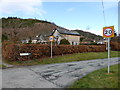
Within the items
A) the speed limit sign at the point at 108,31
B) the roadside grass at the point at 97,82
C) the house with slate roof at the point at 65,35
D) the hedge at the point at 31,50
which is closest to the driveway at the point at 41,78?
the roadside grass at the point at 97,82

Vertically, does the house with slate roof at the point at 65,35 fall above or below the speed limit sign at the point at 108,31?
above

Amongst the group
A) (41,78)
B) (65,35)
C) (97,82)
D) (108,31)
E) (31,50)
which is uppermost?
(65,35)

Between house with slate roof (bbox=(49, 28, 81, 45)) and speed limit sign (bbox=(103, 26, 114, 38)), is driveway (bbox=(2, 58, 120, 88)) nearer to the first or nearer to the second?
speed limit sign (bbox=(103, 26, 114, 38))

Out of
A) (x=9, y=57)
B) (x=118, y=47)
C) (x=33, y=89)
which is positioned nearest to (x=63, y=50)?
(x=9, y=57)

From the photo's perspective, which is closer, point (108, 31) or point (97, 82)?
point (97, 82)

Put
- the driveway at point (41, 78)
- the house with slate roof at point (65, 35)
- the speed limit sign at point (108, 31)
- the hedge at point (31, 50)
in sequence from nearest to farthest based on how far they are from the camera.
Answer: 1. the driveway at point (41, 78)
2. the speed limit sign at point (108, 31)
3. the hedge at point (31, 50)
4. the house with slate roof at point (65, 35)

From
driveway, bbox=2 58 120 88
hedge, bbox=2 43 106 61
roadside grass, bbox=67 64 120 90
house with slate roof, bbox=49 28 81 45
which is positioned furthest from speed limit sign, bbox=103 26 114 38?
house with slate roof, bbox=49 28 81 45

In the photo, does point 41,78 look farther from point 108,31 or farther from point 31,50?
point 31,50

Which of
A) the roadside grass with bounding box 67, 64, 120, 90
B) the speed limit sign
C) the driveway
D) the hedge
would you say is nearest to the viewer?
the roadside grass with bounding box 67, 64, 120, 90

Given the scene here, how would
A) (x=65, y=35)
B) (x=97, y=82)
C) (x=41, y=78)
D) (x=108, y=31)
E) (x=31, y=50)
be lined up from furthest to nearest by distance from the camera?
(x=65, y=35) → (x=31, y=50) → (x=108, y=31) → (x=41, y=78) → (x=97, y=82)

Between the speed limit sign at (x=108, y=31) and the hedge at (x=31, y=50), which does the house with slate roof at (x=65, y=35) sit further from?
the speed limit sign at (x=108, y=31)

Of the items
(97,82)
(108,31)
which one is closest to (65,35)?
(108,31)

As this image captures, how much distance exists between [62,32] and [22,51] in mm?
20707

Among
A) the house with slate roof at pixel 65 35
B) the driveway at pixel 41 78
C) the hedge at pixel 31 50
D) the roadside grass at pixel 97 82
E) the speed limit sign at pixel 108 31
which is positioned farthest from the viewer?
the house with slate roof at pixel 65 35
